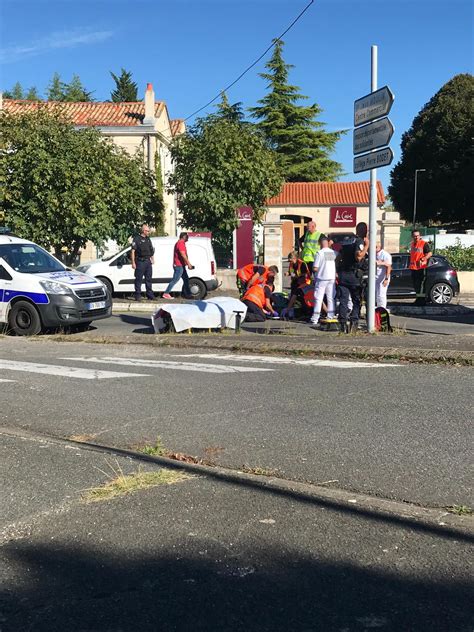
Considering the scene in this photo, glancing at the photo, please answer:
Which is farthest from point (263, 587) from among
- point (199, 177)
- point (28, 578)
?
A: point (199, 177)

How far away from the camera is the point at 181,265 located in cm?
1902

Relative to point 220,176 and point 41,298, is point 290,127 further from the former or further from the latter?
point 41,298

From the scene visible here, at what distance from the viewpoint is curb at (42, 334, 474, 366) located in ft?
32.2

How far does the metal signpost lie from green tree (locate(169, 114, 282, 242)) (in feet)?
44.5

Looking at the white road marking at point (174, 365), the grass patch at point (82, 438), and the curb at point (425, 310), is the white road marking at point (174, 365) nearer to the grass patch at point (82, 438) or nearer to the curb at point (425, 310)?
the grass patch at point (82, 438)

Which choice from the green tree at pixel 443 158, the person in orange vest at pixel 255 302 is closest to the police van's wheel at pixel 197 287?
the person in orange vest at pixel 255 302

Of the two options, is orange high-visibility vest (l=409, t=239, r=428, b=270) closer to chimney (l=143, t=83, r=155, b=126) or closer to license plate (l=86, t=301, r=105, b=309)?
license plate (l=86, t=301, r=105, b=309)

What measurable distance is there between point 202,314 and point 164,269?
884cm

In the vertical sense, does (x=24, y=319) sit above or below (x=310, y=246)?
below

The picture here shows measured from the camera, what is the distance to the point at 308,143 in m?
61.3

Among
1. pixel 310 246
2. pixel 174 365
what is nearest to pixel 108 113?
pixel 310 246

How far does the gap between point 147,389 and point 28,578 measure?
15.5 ft

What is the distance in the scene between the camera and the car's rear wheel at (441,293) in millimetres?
19750

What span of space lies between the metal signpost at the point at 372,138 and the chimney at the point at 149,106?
3005cm
